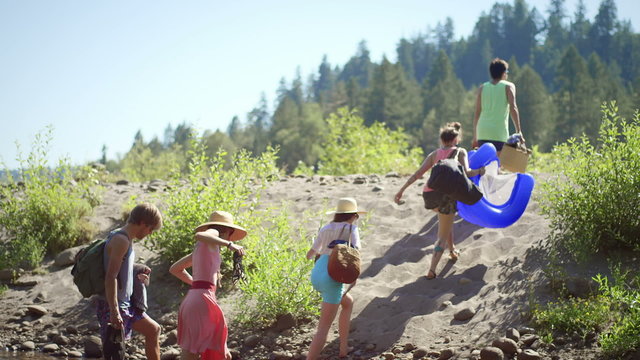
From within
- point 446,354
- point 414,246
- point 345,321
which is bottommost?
point 446,354

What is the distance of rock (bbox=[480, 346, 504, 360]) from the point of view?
5500 millimetres

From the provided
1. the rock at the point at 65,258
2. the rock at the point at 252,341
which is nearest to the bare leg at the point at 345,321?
the rock at the point at 252,341

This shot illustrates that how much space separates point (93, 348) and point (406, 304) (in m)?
3.33

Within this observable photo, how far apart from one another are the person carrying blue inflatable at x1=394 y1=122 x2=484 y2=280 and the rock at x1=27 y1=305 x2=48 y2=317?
450 cm

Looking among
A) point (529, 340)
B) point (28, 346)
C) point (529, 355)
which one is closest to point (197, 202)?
point (28, 346)

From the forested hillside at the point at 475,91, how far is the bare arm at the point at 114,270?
1169 centimetres

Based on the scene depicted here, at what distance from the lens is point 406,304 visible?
22.5 ft

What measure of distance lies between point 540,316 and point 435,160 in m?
1.93

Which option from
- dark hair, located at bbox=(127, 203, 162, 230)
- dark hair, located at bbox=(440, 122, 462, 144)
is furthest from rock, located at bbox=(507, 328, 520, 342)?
dark hair, located at bbox=(127, 203, 162, 230)

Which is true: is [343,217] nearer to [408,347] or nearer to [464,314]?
[408,347]

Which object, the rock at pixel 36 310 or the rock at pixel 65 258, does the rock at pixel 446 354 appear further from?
the rock at pixel 65 258

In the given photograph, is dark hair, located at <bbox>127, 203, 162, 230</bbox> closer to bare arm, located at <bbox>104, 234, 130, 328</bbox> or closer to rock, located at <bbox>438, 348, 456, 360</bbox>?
bare arm, located at <bbox>104, 234, 130, 328</bbox>

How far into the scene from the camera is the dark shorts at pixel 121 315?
481cm

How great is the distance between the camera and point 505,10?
129 metres
